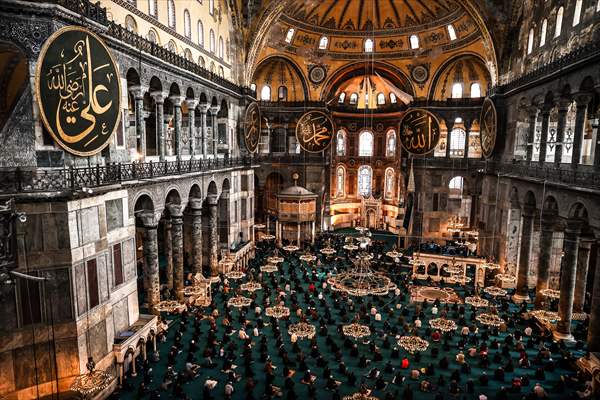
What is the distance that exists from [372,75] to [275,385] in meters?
21.5

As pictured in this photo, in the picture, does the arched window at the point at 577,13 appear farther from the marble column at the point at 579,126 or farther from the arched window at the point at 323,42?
the arched window at the point at 323,42

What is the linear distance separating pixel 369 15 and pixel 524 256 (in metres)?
16.4

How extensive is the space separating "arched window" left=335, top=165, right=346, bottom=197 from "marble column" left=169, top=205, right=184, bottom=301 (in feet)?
55.7

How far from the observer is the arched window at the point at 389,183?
96.8 feet

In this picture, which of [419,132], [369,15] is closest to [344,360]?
[419,132]

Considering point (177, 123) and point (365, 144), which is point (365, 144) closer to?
point (365, 144)

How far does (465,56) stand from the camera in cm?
2255

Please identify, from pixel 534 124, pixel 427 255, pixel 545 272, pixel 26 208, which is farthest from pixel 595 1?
pixel 26 208

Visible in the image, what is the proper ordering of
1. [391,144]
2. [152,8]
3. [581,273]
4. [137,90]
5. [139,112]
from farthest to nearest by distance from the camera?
1. [391,144]
2. [581,273]
3. [152,8]
4. [139,112]
5. [137,90]

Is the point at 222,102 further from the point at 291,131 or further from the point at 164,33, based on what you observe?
the point at 291,131

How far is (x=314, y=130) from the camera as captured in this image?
674 inches

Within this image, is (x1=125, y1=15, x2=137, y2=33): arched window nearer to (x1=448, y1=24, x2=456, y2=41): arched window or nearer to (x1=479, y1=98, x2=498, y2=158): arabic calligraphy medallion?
(x1=479, y1=98, x2=498, y2=158): arabic calligraphy medallion

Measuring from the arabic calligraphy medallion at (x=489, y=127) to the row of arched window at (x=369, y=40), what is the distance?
255 inches

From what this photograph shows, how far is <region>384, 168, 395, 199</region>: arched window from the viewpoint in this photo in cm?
2952
